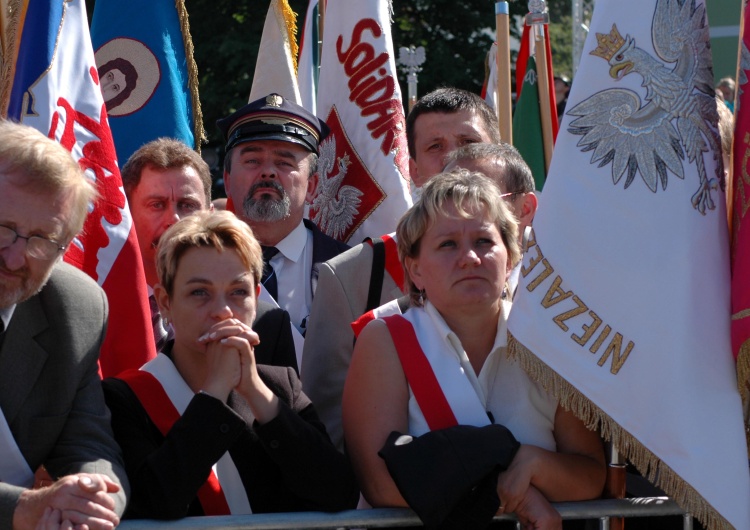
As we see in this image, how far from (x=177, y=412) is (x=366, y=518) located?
2.08 feet

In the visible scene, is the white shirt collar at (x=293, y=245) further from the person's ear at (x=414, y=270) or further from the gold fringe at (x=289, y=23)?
the gold fringe at (x=289, y=23)

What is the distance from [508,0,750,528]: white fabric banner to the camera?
295cm

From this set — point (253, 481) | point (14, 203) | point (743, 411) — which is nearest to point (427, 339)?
point (253, 481)

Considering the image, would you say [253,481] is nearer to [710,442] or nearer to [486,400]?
[486,400]

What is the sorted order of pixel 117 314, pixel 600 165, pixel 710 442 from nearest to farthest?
pixel 710 442
pixel 600 165
pixel 117 314

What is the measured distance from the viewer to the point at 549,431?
3.17 metres

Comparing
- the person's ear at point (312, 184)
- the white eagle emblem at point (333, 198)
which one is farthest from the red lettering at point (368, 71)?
the person's ear at point (312, 184)

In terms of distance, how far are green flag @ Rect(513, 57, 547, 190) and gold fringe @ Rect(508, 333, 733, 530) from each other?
12.7 feet

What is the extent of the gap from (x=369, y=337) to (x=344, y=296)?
711mm

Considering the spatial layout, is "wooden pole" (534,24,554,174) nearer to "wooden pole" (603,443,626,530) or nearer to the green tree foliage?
"wooden pole" (603,443,626,530)

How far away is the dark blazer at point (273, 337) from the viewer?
11.5 feet

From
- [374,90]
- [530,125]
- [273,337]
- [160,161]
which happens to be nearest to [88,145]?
[160,161]

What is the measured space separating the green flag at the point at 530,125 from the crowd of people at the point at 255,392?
3219mm

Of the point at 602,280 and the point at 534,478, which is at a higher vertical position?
the point at 602,280
